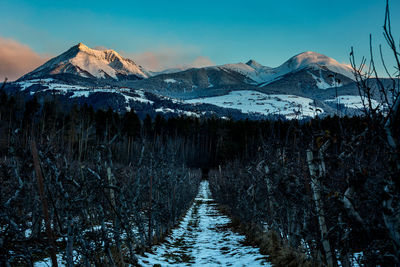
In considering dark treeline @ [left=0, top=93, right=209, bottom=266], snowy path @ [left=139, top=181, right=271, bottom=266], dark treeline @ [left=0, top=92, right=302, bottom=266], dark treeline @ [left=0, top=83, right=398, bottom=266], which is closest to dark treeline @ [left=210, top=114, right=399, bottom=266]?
dark treeline @ [left=0, top=83, right=398, bottom=266]

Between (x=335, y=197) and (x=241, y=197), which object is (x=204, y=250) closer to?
(x=241, y=197)

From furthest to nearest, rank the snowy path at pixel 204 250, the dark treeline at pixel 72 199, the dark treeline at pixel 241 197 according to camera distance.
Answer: the snowy path at pixel 204 250, the dark treeline at pixel 72 199, the dark treeline at pixel 241 197

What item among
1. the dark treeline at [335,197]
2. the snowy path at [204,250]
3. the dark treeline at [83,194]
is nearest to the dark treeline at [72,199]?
the dark treeline at [83,194]

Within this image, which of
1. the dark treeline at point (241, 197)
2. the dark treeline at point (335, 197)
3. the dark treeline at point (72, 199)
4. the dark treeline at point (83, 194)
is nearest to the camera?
the dark treeline at point (335, 197)

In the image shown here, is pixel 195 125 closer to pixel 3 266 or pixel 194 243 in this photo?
pixel 194 243

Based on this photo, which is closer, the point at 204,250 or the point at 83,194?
the point at 83,194

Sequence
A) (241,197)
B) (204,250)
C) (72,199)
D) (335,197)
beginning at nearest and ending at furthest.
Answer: (335,197), (72,199), (204,250), (241,197)

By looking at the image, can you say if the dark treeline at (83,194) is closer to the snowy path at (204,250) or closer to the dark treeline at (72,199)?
the dark treeline at (72,199)

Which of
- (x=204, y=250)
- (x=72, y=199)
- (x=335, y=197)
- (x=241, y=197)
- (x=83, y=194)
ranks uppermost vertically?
(x=335, y=197)

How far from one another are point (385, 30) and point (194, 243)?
1102 centimetres

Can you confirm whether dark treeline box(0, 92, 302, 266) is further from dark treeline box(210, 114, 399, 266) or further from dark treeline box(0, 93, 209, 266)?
dark treeline box(210, 114, 399, 266)

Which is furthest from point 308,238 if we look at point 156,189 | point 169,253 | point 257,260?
point 156,189

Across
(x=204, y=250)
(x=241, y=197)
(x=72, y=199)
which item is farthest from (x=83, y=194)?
(x=241, y=197)

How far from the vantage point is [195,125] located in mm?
85438
